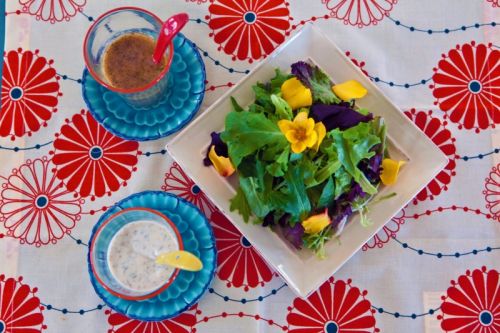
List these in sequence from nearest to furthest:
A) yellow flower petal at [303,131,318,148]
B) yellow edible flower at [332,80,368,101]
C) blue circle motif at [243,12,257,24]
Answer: yellow flower petal at [303,131,318,148], yellow edible flower at [332,80,368,101], blue circle motif at [243,12,257,24]

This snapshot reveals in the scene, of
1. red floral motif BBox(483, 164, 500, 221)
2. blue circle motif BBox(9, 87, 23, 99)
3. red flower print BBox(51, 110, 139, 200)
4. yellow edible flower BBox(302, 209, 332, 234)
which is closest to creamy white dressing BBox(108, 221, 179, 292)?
red flower print BBox(51, 110, 139, 200)

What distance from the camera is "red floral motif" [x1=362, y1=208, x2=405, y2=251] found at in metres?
0.95

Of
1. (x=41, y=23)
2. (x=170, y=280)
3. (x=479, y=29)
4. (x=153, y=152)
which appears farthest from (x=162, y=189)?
(x=479, y=29)

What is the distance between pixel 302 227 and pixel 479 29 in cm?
54

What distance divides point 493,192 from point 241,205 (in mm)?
473

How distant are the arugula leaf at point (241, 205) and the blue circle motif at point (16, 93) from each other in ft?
1.55

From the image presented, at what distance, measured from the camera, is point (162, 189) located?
38.4 inches

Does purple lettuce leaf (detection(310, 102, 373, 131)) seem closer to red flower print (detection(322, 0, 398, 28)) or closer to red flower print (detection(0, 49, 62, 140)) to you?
red flower print (detection(322, 0, 398, 28))

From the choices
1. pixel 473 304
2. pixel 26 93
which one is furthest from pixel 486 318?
pixel 26 93

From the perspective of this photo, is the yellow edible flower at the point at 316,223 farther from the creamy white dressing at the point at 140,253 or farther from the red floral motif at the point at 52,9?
the red floral motif at the point at 52,9

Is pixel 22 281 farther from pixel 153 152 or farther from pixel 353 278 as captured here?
pixel 353 278

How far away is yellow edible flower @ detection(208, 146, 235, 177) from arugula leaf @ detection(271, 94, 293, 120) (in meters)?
0.12

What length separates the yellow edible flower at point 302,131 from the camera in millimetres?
822

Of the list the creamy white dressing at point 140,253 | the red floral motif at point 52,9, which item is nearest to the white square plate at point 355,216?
the creamy white dressing at point 140,253
